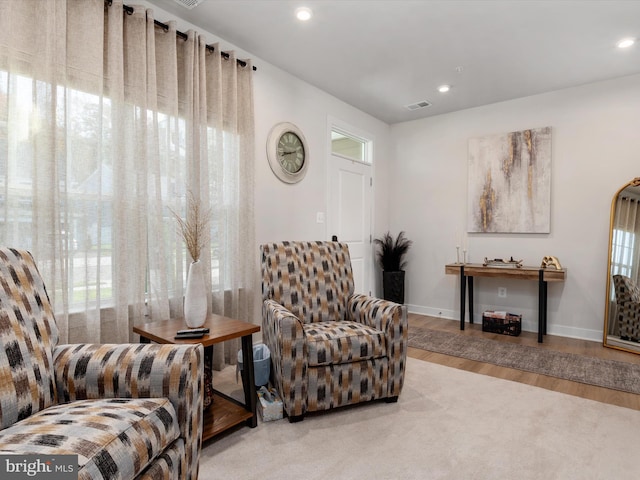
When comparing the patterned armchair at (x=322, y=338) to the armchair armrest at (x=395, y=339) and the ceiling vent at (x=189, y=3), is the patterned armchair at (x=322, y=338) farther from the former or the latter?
the ceiling vent at (x=189, y=3)

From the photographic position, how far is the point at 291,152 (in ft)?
11.5

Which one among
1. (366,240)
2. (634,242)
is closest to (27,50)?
(366,240)

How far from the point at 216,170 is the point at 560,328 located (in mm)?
3874

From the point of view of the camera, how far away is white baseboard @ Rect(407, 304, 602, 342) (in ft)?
12.2

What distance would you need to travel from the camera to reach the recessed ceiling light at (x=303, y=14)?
2459mm

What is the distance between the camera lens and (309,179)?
3750mm

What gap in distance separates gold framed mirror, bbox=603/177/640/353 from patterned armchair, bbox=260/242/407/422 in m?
2.63

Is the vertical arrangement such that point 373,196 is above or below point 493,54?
below

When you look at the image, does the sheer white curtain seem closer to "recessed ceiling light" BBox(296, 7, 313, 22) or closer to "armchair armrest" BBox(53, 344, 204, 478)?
"recessed ceiling light" BBox(296, 7, 313, 22)

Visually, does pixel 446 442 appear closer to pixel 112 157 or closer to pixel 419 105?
pixel 112 157

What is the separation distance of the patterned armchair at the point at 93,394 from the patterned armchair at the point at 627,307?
3933 mm

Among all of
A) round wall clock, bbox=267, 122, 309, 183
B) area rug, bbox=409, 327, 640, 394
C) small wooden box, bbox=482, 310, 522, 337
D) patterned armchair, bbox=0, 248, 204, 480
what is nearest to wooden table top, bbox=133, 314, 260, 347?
patterned armchair, bbox=0, 248, 204, 480

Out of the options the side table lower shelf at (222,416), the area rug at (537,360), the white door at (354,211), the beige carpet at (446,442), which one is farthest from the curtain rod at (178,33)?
the area rug at (537,360)

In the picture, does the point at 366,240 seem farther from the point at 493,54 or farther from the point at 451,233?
the point at 493,54
